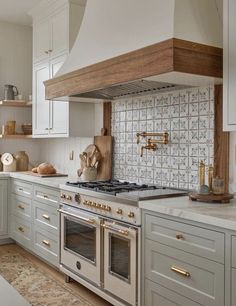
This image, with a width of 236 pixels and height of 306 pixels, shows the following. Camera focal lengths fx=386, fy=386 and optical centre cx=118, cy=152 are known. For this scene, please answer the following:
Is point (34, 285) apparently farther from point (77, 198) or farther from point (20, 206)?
point (20, 206)

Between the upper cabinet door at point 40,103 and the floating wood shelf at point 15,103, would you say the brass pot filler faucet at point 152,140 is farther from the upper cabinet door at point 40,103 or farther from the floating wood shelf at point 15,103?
the floating wood shelf at point 15,103

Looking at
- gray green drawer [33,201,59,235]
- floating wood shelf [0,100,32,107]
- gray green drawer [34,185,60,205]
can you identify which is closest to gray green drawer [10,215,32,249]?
gray green drawer [33,201,59,235]

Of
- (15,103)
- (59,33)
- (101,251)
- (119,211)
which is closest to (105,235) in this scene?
(101,251)

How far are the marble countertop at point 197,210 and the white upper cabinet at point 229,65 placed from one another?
1.55 feet

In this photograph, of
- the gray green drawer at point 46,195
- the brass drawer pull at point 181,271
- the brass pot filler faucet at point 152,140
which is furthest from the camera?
the gray green drawer at point 46,195

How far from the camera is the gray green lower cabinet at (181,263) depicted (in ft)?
6.30

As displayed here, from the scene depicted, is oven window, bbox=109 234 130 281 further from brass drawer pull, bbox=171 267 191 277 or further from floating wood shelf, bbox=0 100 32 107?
floating wood shelf, bbox=0 100 32 107

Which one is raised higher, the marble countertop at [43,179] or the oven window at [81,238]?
the marble countertop at [43,179]

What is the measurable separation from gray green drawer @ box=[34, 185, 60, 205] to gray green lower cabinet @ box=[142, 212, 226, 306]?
1339mm

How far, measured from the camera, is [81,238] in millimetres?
3131

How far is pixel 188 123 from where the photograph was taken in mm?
2898

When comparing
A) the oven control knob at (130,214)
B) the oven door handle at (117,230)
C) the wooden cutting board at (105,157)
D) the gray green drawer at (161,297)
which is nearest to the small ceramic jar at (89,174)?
the wooden cutting board at (105,157)

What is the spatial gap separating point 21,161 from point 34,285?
1.93 metres

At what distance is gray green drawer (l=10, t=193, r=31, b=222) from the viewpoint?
4094mm
